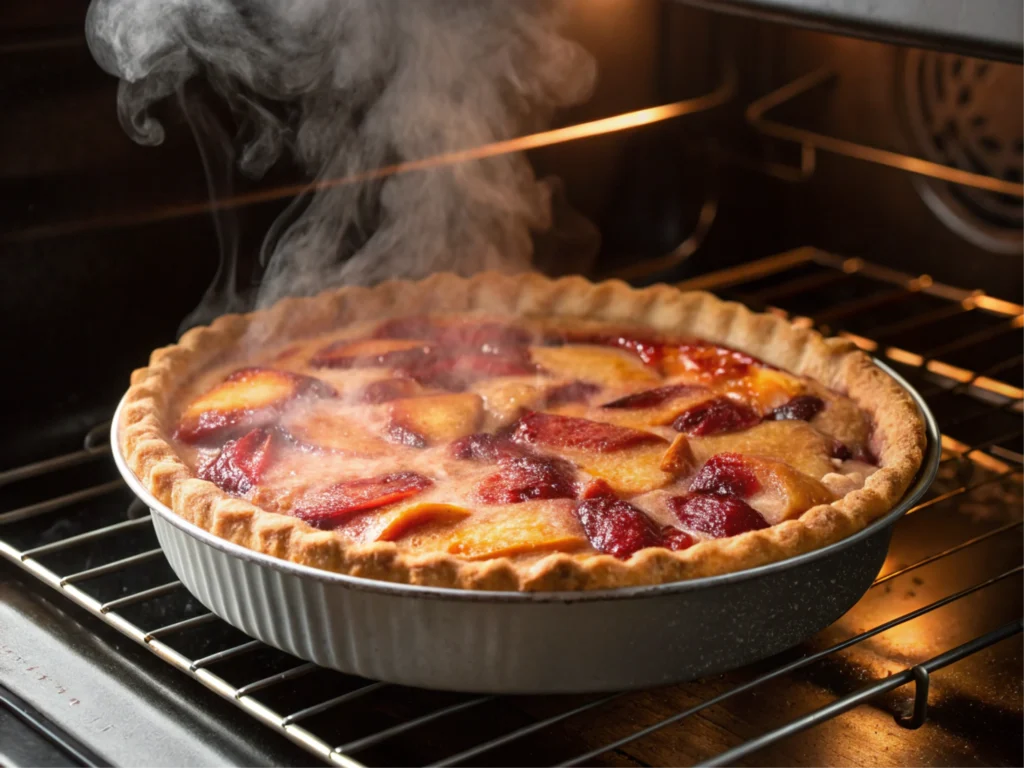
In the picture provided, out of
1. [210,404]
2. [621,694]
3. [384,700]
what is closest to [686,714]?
[621,694]

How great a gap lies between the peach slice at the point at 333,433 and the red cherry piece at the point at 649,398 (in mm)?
463

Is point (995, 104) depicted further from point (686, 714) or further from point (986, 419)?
point (686, 714)

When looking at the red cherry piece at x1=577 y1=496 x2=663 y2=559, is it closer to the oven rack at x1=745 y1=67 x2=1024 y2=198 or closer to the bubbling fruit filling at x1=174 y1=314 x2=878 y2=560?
the bubbling fruit filling at x1=174 y1=314 x2=878 y2=560

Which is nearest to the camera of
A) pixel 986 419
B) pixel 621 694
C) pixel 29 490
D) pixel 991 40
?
pixel 991 40

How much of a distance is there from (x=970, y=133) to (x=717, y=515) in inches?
58.6

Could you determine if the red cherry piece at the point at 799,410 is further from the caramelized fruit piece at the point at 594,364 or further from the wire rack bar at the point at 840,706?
the wire rack bar at the point at 840,706

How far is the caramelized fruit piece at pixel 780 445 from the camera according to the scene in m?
1.99

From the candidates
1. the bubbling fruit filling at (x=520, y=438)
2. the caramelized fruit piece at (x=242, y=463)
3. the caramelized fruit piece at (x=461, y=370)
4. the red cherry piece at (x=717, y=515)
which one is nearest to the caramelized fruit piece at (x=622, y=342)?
the bubbling fruit filling at (x=520, y=438)

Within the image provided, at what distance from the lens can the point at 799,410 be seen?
218 centimetres

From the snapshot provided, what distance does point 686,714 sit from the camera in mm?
1466

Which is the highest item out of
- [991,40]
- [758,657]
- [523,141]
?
[991,40]

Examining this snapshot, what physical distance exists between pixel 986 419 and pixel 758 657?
126cm

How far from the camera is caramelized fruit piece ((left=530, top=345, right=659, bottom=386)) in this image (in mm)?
2334

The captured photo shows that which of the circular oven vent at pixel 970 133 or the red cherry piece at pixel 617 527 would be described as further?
the circular oven vent at pixel 970 133
